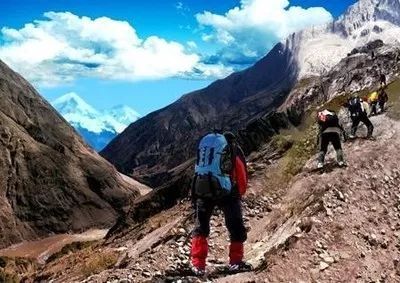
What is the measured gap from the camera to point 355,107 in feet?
90.3

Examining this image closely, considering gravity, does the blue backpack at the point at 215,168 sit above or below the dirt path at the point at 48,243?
above

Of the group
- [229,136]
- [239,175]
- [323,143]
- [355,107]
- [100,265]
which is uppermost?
[229,136]

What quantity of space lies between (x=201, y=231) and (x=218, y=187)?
1146mm

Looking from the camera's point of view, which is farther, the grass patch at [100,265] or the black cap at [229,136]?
the grass patch at [100,265]

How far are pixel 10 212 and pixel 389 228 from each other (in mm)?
165682

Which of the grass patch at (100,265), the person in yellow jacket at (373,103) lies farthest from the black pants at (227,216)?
the person in yellow jacket at (373,103)

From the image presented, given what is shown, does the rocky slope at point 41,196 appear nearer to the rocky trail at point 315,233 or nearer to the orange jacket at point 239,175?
the rocky trail at point 315,233

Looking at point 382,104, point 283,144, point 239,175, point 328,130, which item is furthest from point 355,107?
point 239,175

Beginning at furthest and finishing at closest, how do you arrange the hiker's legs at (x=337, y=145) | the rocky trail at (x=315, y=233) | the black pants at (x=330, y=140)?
1. the black pants at (x=330, y=140)
2. the hiker's legs at (x=337, y=145)
3. the rocky trail at (x=315, y=233)

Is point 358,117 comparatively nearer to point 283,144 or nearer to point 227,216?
point 283,144

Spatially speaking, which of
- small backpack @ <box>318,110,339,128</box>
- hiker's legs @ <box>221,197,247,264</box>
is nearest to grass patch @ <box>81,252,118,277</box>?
hiker's legs @ <box>221,197,247,264</box>

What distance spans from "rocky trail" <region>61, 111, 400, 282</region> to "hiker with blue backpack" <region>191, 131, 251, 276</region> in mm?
802

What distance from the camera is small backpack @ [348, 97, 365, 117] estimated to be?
27031mm

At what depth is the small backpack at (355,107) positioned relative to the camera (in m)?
27.0
